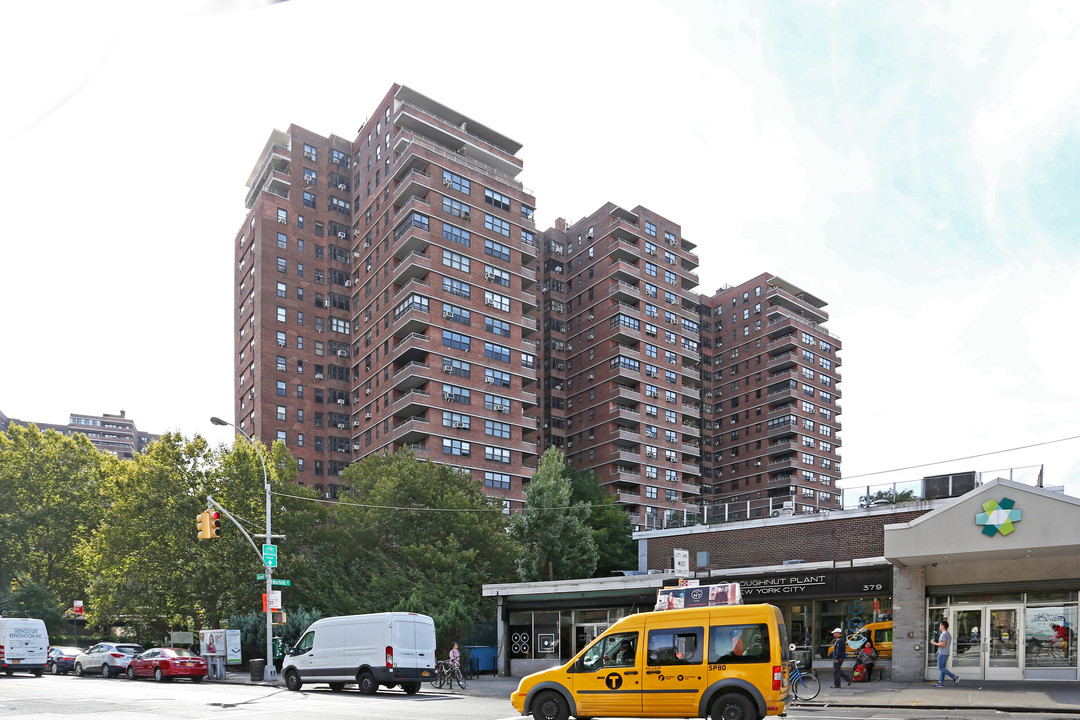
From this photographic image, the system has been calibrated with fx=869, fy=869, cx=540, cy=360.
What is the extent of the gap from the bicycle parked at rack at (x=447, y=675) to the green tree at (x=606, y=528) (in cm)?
3636

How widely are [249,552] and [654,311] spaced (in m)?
61.5

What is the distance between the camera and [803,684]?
77.9ft

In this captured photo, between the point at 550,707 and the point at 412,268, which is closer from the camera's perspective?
the point at 550,707

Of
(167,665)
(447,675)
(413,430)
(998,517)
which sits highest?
(413,430)

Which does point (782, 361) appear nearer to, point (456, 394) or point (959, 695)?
point (456, 394)

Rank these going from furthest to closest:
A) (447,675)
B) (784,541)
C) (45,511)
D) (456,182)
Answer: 1. (456,182)
2. (45,511)
3. (784,541)
4. (447,675)

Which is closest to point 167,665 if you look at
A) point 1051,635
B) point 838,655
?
point 838,655

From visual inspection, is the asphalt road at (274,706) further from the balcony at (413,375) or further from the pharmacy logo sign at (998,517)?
the balcony at (413,375)

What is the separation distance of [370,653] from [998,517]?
18735 millimetres

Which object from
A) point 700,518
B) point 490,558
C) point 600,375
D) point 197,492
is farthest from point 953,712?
point 600,375

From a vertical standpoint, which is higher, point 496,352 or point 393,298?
point 393,298

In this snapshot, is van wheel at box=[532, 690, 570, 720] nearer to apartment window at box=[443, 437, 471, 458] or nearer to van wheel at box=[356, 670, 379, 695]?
van wheel at box=[356, 670, 379, 695]

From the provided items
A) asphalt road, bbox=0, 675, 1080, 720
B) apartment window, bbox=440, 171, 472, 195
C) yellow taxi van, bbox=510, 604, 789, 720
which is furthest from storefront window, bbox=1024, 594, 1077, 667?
apartment window, bbox=440, 171, 472, 195

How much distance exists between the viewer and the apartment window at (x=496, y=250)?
8106cm
